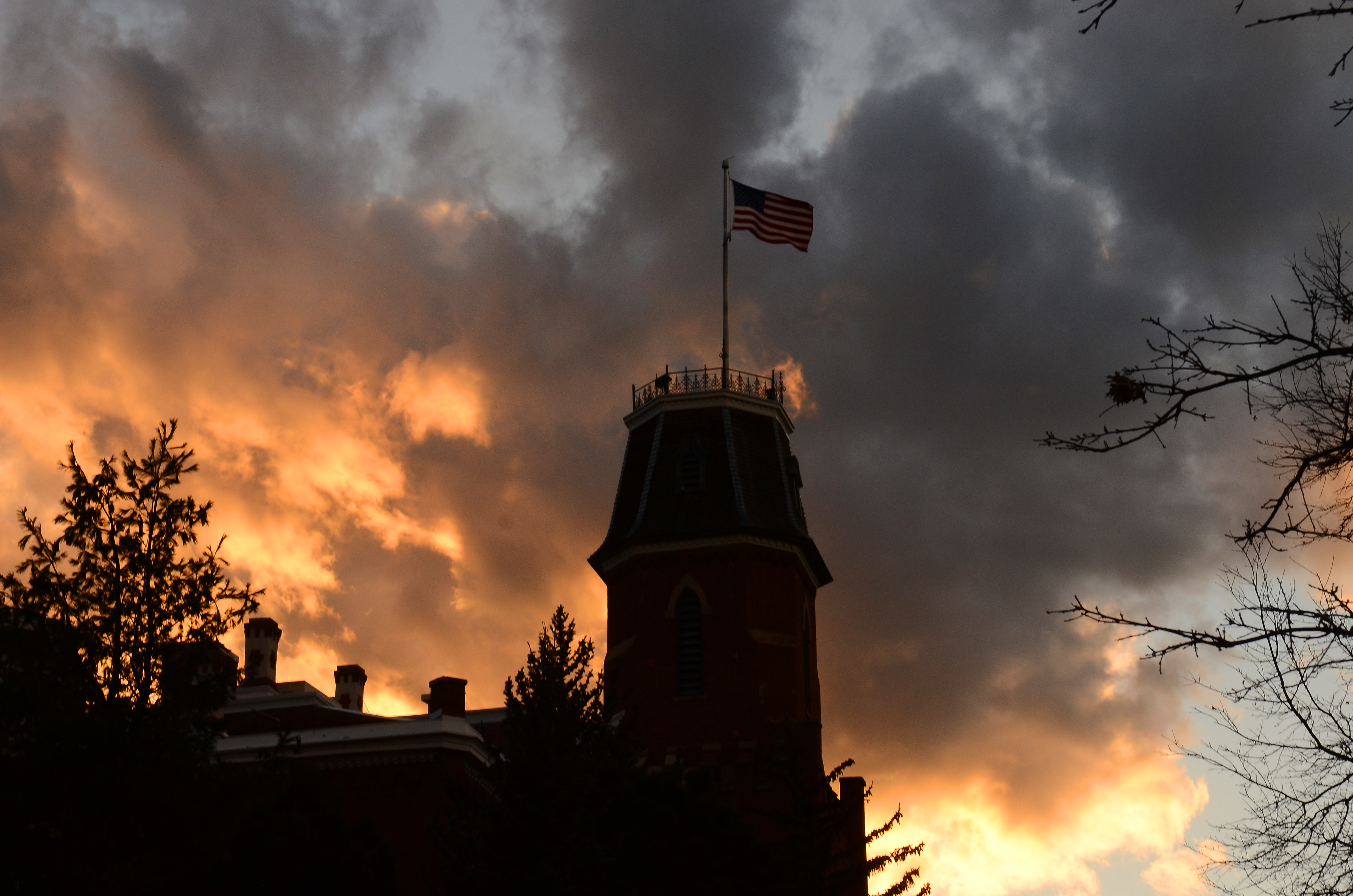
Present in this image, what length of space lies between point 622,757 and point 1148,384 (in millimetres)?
19464

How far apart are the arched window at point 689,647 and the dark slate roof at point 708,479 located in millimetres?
1970

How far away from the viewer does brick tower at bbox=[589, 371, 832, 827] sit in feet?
124

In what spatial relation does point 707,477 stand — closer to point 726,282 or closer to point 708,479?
point 708,479

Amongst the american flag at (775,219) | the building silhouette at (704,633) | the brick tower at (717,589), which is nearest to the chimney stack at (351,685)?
the building silhouette at (704,633)

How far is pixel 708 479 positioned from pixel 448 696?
10265 mm

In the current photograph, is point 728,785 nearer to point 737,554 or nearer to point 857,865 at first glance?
point 857,865

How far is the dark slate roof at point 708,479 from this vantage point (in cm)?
4066

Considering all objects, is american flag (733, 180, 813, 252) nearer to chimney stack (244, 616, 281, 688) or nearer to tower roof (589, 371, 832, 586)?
tower roof (589, 371, 832, 586)

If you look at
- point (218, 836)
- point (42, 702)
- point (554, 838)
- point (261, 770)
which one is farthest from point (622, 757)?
point (42, 702)

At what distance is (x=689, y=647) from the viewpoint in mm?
39344

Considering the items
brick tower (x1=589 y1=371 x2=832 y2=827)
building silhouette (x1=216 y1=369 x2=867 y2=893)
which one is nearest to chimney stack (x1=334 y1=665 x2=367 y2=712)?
building silhouette (x1=216 y1=369 x2=867 y2=893)

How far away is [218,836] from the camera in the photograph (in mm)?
19016

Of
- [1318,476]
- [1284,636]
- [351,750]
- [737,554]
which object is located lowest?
[1284,636]

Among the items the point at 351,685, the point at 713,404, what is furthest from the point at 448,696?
the point at 713,404
